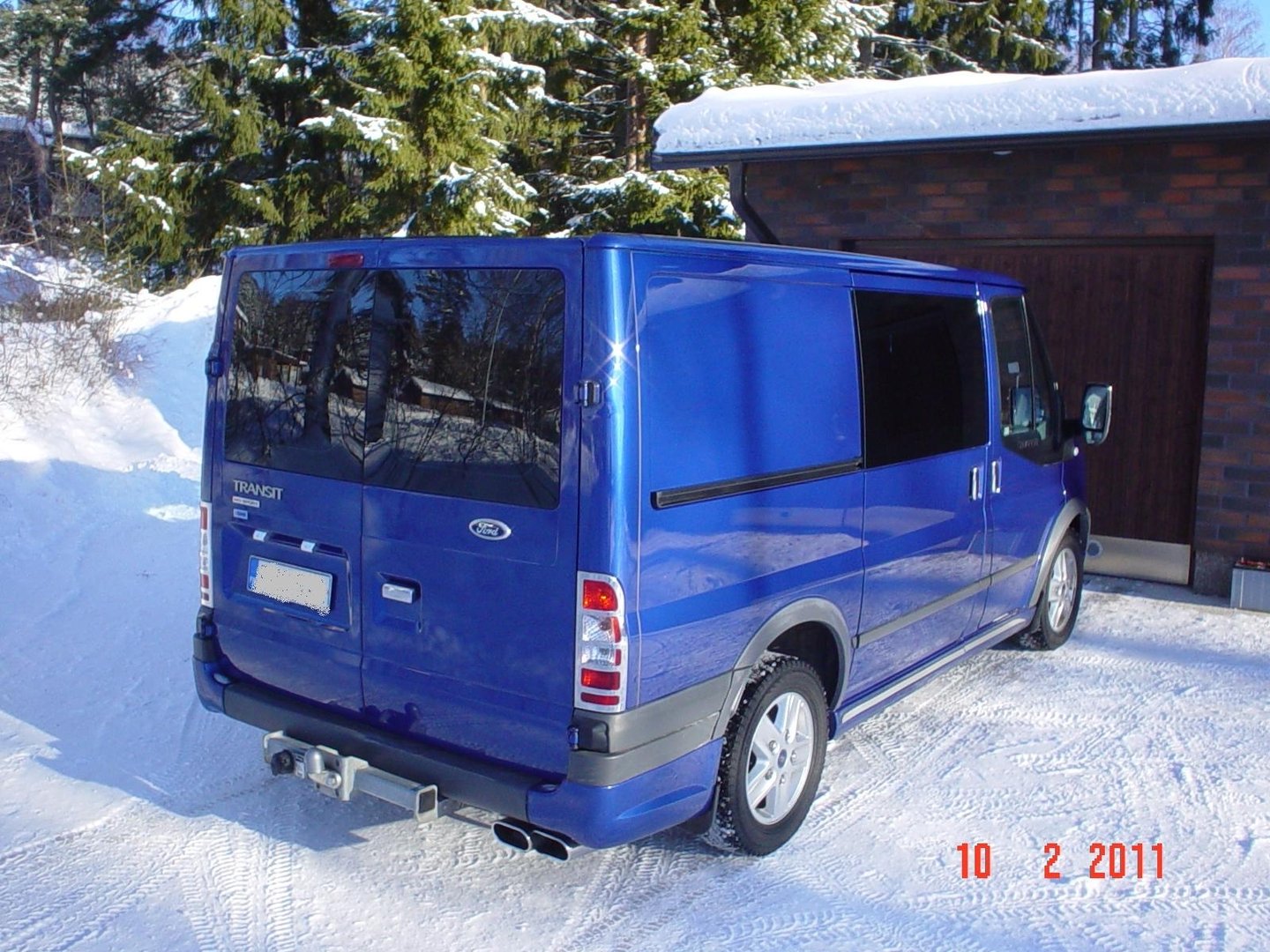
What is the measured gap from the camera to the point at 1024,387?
565 centimetres

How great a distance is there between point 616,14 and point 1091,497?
1066cm

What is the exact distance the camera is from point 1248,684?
5.89 m

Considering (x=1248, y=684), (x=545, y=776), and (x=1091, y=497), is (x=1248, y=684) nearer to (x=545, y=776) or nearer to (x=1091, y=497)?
(x=1091, y=497)

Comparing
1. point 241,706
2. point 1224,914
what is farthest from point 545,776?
point 1224,914

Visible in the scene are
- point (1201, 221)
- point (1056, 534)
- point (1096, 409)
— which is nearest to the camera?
point (1096, 409)

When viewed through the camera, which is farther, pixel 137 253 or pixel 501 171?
pixel 137 253

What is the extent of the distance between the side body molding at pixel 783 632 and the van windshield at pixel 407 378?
35.9 inches

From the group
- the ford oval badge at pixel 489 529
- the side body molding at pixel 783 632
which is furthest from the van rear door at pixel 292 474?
the side body molding at pixel 783 632

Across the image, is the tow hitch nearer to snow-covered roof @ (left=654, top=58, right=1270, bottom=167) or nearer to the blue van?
the blue van

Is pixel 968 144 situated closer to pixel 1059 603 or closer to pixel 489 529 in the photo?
pixel 1059 603

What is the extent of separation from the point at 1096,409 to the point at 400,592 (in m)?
3.88

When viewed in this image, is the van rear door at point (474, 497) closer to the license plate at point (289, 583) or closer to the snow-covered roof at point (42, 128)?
the license plate at point (289, 583)

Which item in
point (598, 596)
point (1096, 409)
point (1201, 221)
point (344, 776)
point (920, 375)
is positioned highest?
point (1201, 221)
